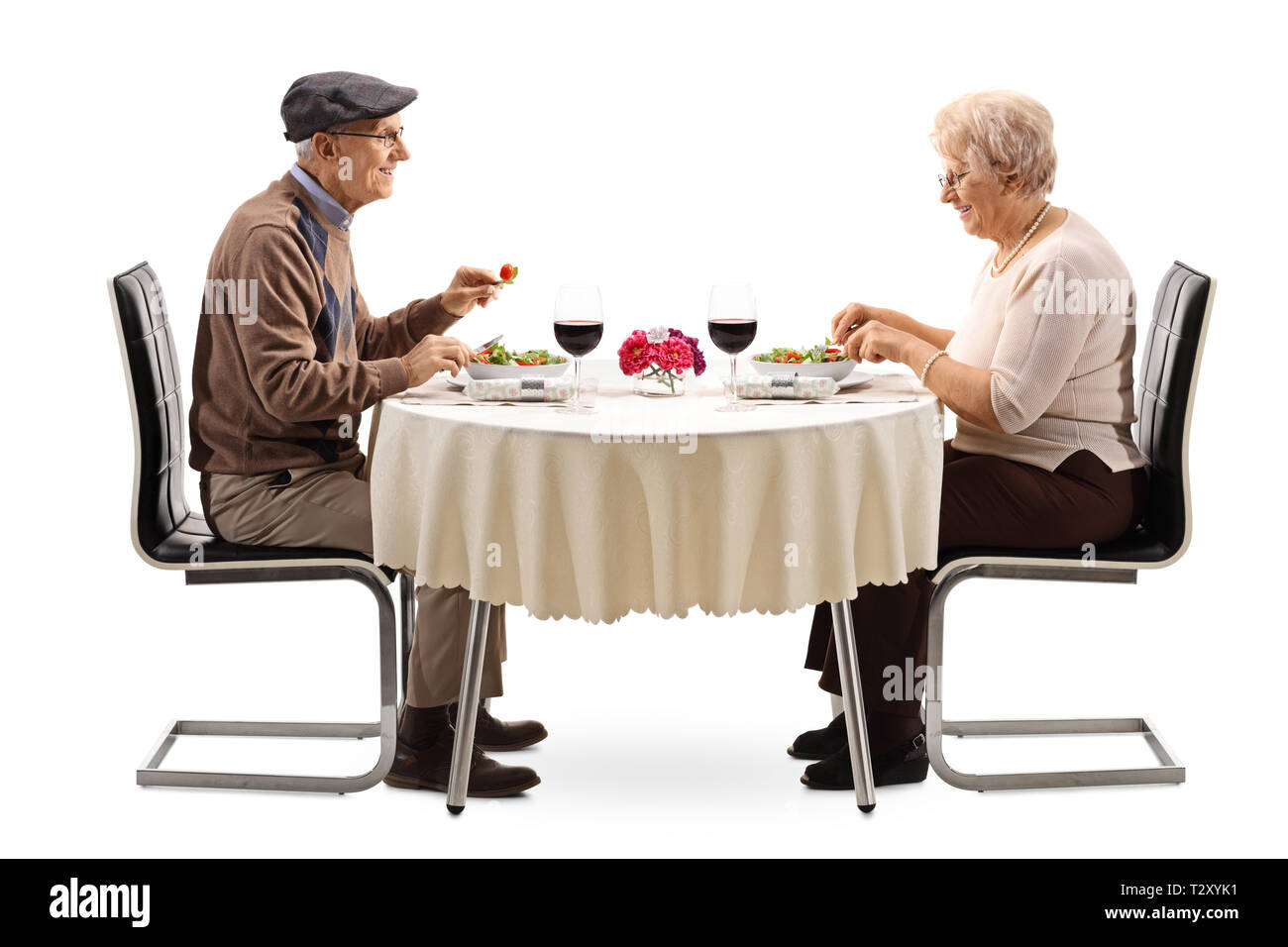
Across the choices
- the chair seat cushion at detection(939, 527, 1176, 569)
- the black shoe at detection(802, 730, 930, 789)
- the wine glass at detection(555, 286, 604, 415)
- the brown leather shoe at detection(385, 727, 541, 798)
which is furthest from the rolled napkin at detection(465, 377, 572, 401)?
the black shoe at detection(802, 730, 930, 789)

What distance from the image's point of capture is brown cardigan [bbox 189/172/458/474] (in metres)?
5.30

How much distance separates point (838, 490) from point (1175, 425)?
1.20 meters

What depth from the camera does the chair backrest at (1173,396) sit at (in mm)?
5457

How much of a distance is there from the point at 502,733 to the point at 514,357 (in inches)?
48.9

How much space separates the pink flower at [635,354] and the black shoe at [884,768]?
1.27m

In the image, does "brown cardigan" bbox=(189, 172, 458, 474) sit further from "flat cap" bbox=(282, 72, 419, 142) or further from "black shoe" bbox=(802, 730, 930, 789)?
"black shoe" bbox=(802, 730, 930, 789)

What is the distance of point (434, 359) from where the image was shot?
5355mm

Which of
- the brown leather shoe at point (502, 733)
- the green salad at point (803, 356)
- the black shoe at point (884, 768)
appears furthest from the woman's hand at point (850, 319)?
the brown leather shoe at point (502, 733)

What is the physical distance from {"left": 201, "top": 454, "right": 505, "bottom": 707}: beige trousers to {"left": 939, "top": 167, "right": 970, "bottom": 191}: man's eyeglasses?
1849mm

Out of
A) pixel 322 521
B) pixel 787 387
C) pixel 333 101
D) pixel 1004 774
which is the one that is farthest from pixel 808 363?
pixel 333 101

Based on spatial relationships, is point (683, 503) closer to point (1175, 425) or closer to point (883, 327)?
point (883, 327)

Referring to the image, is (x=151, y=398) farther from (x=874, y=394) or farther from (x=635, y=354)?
(x=874, y=394)

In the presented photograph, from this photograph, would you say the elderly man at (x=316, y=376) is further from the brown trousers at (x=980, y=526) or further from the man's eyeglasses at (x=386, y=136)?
the brown trousers at (x=980, y=526)

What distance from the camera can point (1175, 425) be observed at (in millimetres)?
5508
